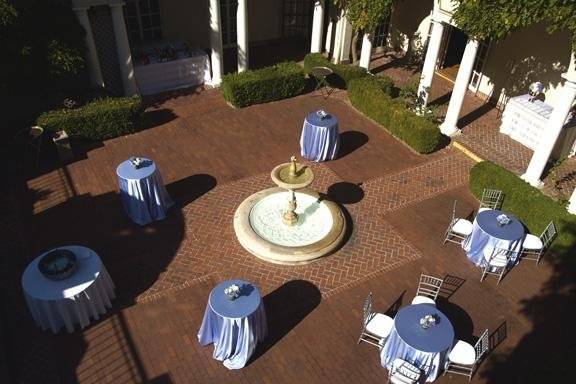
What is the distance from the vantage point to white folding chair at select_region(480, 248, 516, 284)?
1088 cm

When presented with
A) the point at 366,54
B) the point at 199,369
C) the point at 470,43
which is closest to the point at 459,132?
the point at 470,43

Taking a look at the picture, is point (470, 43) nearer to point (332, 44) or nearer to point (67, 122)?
point (332, 44)

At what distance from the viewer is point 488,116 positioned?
684 inches

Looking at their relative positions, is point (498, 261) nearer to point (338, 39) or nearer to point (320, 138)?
point (320, 138)

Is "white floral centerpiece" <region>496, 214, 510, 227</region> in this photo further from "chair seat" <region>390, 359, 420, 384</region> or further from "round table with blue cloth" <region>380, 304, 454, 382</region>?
"chair seat" <region>390, 359, 420, 384</region>

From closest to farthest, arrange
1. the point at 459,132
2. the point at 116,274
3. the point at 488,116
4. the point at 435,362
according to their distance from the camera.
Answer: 1. the point at 435,362
2. the point at 116,274
3. the point at 459,132
4. the point at 488,116

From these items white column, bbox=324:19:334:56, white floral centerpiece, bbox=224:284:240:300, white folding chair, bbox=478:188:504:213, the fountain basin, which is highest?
white column, bbox=324:19:334:56

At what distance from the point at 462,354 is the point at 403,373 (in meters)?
1.47

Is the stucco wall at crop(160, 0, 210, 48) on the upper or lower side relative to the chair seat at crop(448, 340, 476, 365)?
upper

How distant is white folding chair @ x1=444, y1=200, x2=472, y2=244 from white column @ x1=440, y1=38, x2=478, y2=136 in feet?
16.2

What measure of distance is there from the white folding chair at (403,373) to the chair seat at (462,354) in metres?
0.90

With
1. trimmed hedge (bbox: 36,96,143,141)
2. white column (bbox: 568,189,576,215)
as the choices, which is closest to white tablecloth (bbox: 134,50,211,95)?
trimmed hedge (bbox: 36,96,143,141)

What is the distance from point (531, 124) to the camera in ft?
50.2

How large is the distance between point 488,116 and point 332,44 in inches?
308
